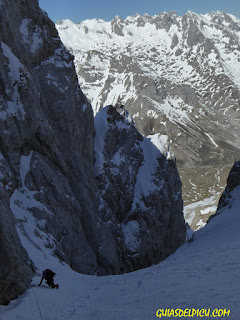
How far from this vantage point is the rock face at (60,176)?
27.2 metres

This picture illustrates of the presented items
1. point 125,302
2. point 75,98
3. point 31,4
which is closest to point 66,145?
point 75,98

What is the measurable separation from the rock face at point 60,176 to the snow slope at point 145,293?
1.78 meters

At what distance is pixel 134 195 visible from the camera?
2405 inches

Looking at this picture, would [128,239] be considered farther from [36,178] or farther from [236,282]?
[236,282]

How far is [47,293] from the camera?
17.3m

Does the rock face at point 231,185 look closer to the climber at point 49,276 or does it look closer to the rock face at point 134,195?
the rock face at point 134,195

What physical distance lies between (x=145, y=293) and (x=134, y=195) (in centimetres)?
4537

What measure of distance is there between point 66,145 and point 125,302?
27583 mm

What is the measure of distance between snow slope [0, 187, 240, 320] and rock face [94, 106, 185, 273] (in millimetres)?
23882

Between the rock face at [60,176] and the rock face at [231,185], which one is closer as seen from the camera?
the rock face at [60,176]

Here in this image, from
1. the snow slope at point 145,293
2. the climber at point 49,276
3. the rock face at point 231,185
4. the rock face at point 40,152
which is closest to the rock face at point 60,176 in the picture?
the rock face at point 40,152

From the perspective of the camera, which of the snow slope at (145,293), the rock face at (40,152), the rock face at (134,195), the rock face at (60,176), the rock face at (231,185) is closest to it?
the snow slope at (145,293)

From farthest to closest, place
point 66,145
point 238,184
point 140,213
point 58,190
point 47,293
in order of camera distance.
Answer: point 140,213
point 238,184
point 66,145
point 58,190
point 47,293

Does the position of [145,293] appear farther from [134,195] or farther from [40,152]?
[134,195]
